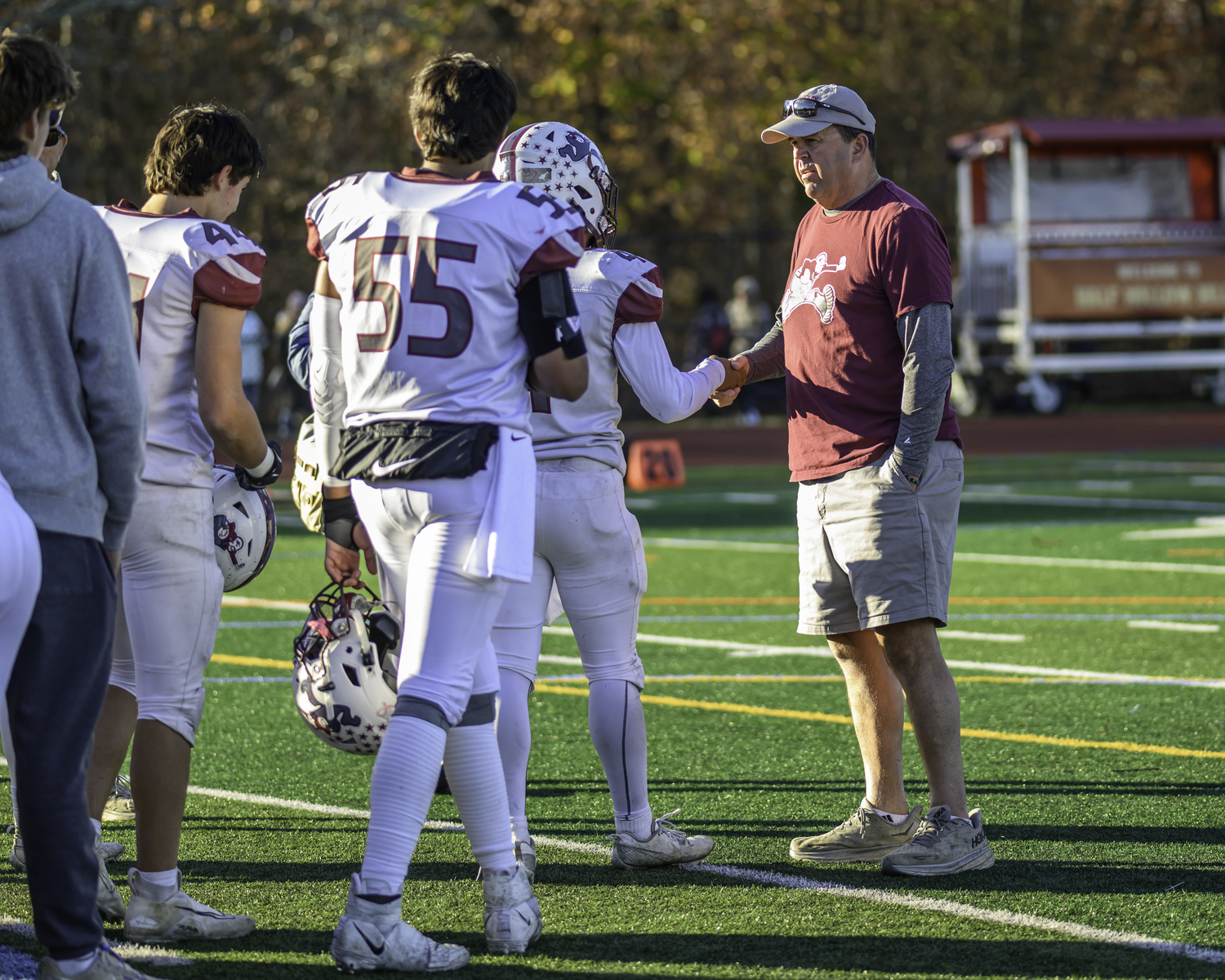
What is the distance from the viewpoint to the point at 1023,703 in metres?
7.36

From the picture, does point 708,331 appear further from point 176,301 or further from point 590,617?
point 176,301

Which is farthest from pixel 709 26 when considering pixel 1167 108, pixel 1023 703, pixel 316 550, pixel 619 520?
pixel 619 520

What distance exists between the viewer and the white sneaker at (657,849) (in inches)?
196

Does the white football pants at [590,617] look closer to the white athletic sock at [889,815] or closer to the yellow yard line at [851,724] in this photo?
the white athletic sock at [889,815]

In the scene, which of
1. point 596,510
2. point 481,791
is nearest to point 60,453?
point 481,791

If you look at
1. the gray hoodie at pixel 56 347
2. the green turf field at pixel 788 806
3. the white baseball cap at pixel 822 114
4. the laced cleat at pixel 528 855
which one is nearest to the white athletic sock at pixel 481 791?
the green turf field at pixel 788 806

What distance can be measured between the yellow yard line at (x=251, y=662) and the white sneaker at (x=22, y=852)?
A: 10.5 feet

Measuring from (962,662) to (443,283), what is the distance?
198 inches

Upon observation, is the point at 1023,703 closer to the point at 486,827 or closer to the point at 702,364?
the point at 702,364

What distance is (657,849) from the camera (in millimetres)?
4988

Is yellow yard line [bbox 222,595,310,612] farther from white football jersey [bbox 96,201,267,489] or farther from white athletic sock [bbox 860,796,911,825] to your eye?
white football jersey [bbox 96,201,267,489]

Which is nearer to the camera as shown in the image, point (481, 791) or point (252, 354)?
point (481, 791)

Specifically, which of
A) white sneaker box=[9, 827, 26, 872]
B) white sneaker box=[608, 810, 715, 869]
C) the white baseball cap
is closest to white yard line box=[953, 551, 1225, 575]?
the white baseball cap

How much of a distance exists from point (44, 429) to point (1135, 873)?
3133 mm
